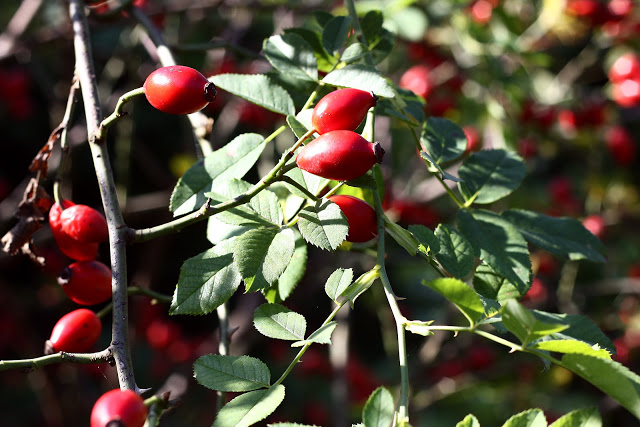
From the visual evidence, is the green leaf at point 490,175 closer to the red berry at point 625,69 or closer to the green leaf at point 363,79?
the green leaf at point 363,79

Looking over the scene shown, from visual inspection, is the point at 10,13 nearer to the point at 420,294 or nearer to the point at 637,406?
the point at 420,294

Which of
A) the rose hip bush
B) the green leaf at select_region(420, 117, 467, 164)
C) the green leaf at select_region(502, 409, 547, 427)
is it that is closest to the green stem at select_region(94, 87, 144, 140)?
the rose hip bush

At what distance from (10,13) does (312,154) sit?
→ 3881 mm

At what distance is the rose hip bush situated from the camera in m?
0.95

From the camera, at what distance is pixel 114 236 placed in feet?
3.22

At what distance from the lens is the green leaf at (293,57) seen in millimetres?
1251

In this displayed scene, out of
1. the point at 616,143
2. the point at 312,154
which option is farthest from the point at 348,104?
the point at 616,143

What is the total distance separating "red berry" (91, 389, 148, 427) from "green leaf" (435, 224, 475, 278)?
525 millimetres

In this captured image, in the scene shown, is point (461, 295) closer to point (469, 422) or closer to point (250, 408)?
point (469, 422)

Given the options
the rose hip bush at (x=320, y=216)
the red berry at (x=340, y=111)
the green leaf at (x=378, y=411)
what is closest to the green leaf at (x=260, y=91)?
the rose hip bush at (x=320, y=216)

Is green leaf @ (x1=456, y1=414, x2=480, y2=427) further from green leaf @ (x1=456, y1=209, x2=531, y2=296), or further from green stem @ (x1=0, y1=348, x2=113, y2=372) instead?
green stem @ (x1=0, y1=348, x2=113, y2=372)

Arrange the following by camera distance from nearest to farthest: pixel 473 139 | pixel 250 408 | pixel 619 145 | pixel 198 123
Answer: pixel 250 408
pixel 198 123
pixel 473 139
pixel 619 145

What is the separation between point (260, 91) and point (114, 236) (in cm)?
41

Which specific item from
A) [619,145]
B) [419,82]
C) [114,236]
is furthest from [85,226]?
[619,145]
